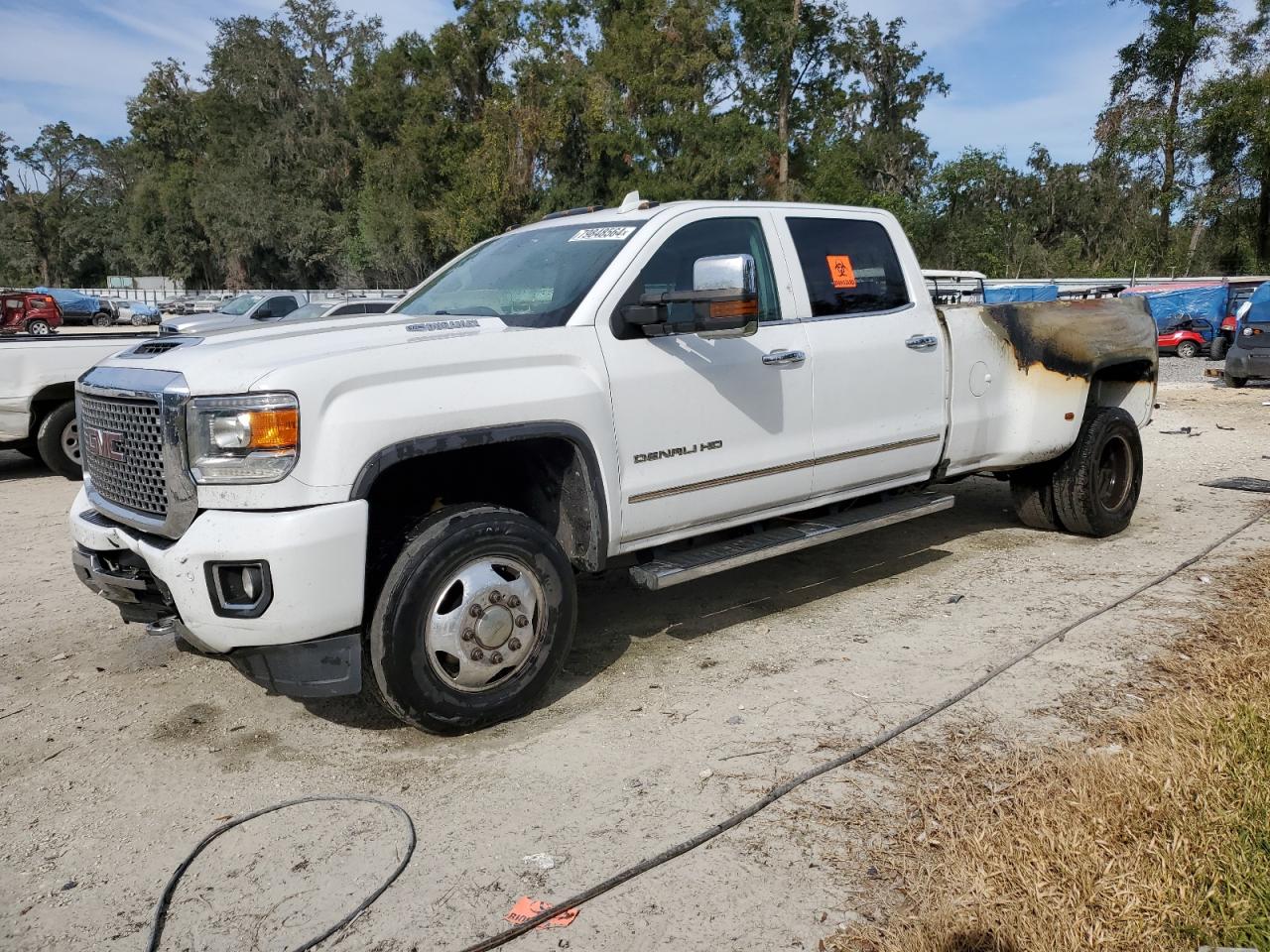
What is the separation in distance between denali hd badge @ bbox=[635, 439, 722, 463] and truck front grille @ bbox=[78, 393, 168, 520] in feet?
5.85

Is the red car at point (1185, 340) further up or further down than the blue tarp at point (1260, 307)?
further down

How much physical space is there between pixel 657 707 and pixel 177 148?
274ft

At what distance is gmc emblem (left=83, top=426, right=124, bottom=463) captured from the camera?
371 cm

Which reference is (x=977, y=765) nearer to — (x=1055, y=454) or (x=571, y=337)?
(x=571, y=337)

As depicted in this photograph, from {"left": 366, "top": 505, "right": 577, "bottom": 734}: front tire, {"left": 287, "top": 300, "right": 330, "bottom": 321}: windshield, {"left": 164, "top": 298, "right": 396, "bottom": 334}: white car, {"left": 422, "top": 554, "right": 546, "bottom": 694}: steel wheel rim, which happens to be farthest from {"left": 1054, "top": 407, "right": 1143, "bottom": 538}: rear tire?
{"left": 287, "top": 300, "right": 330, "bottom": 321}: windshield

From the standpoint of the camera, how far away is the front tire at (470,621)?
348 cm

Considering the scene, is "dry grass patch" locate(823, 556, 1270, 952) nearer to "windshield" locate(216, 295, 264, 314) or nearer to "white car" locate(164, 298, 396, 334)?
"white car" locate(164, 298, 396, 334)

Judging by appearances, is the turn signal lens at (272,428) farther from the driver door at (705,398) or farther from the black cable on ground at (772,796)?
the black cable on ground at (772,796)

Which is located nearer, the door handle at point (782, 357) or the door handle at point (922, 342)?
the door handle at point (782, 357)

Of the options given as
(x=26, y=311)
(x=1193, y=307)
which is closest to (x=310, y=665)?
(x=1193, y=307)

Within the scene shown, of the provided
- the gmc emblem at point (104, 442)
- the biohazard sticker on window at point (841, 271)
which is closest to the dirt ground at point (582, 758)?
the gmc emblem at point (104, 442)

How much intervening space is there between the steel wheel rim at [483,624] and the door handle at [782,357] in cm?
151

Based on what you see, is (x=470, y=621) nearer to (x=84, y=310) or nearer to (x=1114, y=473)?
A: (x=1114, y=473)

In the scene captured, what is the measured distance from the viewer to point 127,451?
3.65 meters
